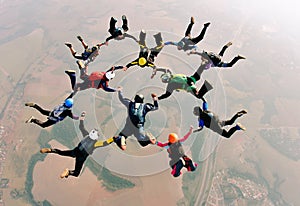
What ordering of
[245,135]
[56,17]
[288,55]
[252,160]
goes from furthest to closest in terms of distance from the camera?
[56,17]
[288,55]
[245,135]
[252,160]

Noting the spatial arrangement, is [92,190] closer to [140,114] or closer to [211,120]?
[140,114]

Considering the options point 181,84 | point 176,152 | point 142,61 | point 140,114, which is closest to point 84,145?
point 140,114

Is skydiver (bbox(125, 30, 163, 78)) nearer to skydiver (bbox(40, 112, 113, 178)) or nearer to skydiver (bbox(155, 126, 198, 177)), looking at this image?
skydiver (bbox(40, 112, 113, 178))

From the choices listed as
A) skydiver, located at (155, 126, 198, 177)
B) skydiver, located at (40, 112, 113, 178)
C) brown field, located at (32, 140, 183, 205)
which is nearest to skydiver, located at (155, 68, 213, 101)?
skydiver, located at (155, 126, 198, 177)

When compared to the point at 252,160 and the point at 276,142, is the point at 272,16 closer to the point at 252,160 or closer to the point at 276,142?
the point at 276,142

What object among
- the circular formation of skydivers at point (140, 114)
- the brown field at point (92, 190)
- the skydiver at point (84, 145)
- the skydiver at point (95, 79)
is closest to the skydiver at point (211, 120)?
the circular formation of skydivers at point (140, 114)

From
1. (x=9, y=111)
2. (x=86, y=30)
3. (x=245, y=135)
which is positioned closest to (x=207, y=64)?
(x=245, y=135)

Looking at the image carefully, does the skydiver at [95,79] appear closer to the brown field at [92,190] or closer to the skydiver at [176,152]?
the skydiver at [176,152]

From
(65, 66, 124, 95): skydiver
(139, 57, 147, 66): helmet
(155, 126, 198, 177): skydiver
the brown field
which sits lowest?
the brown field
